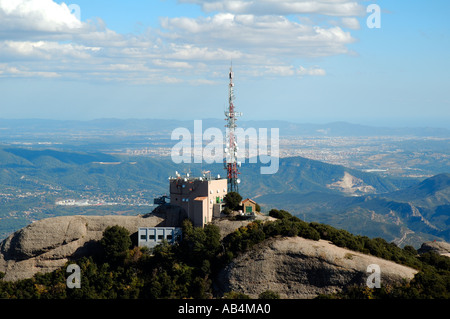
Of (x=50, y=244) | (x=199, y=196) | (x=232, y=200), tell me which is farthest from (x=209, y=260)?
(x=50, y=244)

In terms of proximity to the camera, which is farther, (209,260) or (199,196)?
(199,196)

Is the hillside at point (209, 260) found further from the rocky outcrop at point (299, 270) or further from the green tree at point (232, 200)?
the green tree at point (232, 200)

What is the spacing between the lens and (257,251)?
Answer: 56719 millimetres

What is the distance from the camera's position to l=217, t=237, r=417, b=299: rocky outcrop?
53.5m

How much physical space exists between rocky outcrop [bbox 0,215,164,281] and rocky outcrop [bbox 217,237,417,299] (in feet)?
41.7

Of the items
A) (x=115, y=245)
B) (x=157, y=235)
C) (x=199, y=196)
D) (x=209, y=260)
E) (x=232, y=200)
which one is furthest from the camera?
(x=199, y=196)

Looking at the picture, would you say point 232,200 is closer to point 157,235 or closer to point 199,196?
point 199,196

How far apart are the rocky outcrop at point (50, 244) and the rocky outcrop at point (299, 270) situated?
41.7 feet

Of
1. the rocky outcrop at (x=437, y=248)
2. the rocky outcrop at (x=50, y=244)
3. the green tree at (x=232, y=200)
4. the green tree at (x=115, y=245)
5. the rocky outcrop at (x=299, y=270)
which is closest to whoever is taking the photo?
the rocky outcrop at (x=299, y=270)

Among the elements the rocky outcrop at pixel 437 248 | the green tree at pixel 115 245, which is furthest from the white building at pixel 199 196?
the rocky outcrop at pixel 437 248

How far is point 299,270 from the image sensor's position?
54844 mm

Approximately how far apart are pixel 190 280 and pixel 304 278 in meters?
11.1

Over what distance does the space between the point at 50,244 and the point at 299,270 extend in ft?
86.5

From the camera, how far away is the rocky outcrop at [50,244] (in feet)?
202
